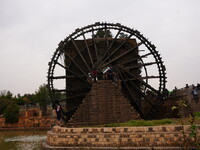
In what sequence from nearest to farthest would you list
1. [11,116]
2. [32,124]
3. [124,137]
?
[124,137] → [32,124] → [11,116]

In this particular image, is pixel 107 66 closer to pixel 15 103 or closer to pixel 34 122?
pixel 34 122

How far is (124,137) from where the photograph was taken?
704 cm

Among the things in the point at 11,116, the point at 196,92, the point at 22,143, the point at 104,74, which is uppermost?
the point at 104,74

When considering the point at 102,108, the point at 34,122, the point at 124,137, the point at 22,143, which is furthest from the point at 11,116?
the point at 124,137

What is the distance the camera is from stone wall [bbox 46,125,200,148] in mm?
6699

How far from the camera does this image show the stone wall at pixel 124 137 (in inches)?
264

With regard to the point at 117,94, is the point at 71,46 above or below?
above

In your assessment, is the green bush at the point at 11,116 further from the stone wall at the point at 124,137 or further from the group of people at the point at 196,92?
the group of people at the point at 196,92

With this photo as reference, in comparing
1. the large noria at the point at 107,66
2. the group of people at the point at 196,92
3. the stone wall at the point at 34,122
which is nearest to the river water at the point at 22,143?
the large noria at the point at 107,66

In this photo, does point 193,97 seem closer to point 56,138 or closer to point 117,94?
point 117,94

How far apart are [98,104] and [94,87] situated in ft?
2.65

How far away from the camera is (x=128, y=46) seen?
48.2ft

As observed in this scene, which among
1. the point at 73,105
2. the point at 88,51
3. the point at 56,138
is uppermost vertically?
the point at 88,51

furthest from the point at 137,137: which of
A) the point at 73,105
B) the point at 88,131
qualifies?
the point at 73,105
